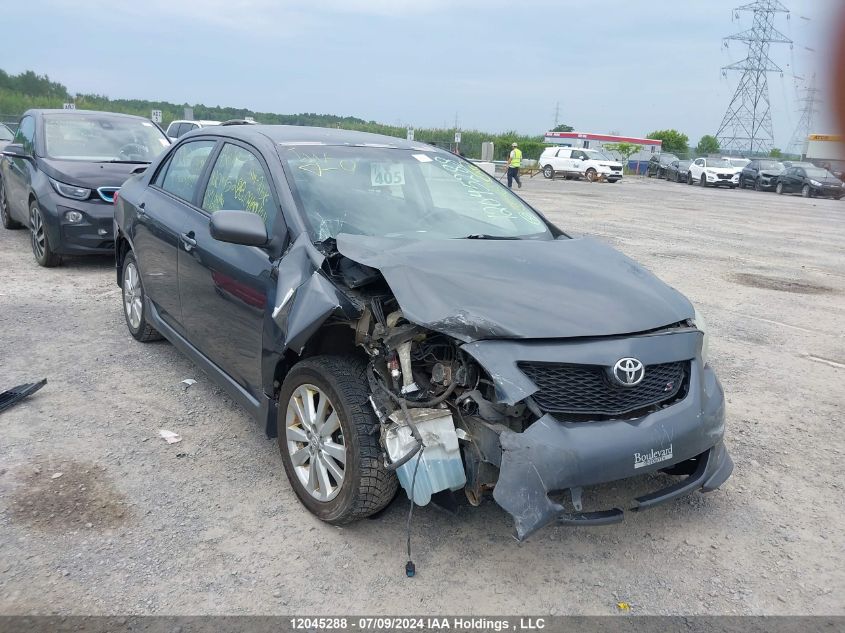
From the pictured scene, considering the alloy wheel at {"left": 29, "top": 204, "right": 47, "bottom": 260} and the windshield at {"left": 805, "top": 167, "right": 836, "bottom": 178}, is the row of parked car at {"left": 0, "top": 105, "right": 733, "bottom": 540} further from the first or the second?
the alloy wheel at {"left": 29, "top": 204, "right": 47, "bottom": 260}

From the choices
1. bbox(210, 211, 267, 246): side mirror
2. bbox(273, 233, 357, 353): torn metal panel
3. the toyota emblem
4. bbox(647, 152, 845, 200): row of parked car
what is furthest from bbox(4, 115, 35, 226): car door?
bbox(647, 152, 845, 200): row of parked car

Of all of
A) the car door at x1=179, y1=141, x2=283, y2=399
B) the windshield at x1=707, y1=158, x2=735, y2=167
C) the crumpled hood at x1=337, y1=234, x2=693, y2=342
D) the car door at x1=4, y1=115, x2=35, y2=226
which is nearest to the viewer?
the crumpled hood at x1=337, y1=234, x2=693, y2=342

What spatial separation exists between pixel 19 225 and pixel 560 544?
34.4 feet

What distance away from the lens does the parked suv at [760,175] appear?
111 feet

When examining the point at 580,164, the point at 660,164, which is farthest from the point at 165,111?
the point at 660,164

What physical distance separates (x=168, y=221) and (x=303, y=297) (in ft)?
6.46

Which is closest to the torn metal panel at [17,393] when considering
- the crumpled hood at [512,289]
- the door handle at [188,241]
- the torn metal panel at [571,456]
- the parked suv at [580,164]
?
the door handle at [188,241]

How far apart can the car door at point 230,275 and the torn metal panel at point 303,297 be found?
0.20m

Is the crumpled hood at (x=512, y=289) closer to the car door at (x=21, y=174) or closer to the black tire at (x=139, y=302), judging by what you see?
the black tire at (x=139, y=302)

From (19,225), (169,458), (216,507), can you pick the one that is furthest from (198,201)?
(19,225)

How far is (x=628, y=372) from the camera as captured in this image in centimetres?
296

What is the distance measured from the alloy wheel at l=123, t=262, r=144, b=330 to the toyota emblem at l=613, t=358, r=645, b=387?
12.7 feet

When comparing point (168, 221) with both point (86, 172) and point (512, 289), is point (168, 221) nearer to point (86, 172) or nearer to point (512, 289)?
point (512, 289)

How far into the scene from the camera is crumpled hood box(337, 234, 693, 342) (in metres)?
2.98
